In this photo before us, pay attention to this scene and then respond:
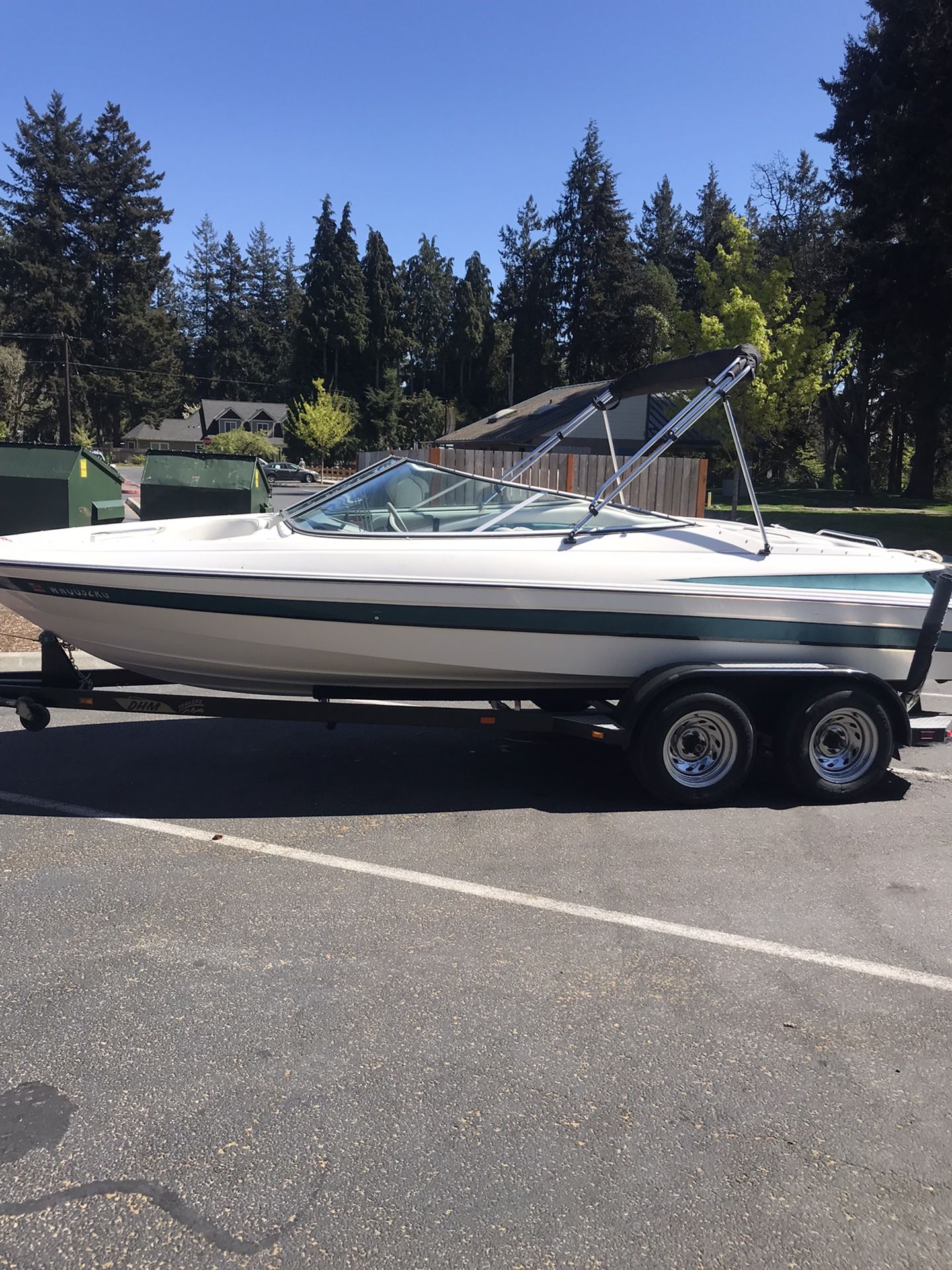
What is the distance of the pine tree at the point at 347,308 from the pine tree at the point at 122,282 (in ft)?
58.4

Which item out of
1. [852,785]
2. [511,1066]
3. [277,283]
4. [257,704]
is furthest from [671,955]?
[277,283]

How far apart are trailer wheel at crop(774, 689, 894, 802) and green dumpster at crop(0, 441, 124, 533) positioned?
9.11 meters

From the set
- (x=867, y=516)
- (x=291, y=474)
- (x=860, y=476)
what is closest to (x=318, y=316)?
(x=291, y=474)

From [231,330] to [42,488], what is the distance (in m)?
86.8

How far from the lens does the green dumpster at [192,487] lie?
1252cm

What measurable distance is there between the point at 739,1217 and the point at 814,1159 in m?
0.35

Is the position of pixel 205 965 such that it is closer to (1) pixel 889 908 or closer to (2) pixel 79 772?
(2) pixel 79 772

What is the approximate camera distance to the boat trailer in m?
5.30

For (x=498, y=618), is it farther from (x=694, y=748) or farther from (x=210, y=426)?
(x=210, y=426)

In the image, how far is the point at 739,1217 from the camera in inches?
99.2

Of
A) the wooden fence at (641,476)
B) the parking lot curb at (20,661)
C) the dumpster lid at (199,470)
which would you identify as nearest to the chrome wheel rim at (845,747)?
the parking lot curb at (20,661)

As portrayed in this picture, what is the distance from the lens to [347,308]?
6581 cm

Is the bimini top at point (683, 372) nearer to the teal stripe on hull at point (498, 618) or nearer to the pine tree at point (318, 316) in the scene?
the teal stripe on hull at point (498, 618)

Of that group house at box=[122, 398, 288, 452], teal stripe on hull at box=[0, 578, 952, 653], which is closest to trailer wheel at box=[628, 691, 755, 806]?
teal stripe on hull at box=[0, 578, 952, 653]
